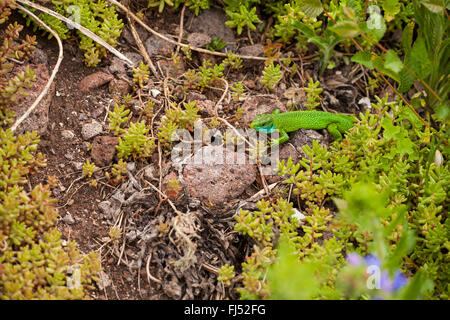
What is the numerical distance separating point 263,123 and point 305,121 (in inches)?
18.8

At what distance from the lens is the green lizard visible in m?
5.12

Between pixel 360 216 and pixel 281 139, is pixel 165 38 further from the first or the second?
pixel 360 216

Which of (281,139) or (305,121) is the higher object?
(305,121)

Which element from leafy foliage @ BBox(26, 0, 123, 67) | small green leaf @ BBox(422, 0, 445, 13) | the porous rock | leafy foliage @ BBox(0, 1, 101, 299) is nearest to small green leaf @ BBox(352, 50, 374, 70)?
small green leaf @ BBox(422, 0, 445, 13)

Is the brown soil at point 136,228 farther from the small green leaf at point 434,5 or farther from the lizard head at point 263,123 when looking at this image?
the small green leaf at point 434,5

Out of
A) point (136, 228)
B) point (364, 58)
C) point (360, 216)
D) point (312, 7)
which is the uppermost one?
point (312, 7)

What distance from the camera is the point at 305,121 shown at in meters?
5.17

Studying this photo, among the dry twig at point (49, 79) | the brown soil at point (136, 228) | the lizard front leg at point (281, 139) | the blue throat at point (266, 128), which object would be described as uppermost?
the dry twig at point (49, 79)

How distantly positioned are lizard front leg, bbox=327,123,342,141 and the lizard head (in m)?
0.65

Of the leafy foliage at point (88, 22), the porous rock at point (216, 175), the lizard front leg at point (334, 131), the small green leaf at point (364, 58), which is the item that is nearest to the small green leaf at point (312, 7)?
the small green leaf at point (364, 58)

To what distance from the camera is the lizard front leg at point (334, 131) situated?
504cm

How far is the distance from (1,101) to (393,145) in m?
3.71

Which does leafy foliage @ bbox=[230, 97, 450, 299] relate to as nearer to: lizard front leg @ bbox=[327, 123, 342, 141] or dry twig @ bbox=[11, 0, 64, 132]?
lizard front leg @ bbox=[327, 123, 342, 141]

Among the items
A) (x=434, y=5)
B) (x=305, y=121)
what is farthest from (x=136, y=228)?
(x=434, y=5)
